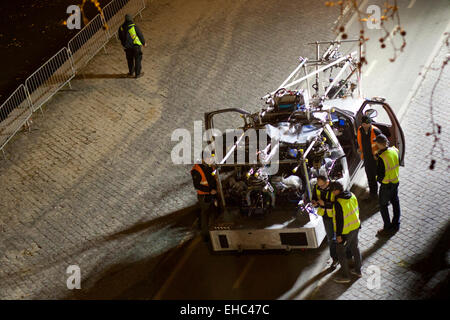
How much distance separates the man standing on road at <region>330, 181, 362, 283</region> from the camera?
38.5ft

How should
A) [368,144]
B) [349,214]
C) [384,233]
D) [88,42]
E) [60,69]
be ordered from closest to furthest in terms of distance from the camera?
[349,214] → [384,233] → [368,144] → [60,69] → [88,42]

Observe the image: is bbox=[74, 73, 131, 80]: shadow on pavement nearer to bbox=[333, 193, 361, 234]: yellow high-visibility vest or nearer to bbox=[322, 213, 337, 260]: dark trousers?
bbox=[322, 213, 337, 260]: dark trousers

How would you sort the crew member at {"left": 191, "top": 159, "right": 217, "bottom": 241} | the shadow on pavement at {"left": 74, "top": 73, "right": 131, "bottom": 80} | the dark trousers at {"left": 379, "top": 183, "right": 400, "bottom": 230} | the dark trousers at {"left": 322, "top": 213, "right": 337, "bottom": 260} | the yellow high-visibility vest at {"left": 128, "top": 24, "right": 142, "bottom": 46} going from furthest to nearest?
the shadow on pavement at {"left": 74, "top": 73, "right": 131, "bottom": 80} → the yellow high-visibility vest at {"left": 128, "top": 24, "right": 142, "bottom": 46} → the crew member at {"left": 191, "top": 159, "right": 217, "bottom": 241} → the dark trousers at {"left": 379, "top": 183, "right": 400, "bottom": 230} → the dark trousers at {"left": 322, "top": 213, "right": 337, "bottom": 260}

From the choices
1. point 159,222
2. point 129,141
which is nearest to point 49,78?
point 129,141

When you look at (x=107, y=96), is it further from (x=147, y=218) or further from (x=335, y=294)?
(x=335, y=294)

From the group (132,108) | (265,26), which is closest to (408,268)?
(132,108)

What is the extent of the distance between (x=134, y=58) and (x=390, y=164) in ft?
32.0

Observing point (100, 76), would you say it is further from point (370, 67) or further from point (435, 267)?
point (435, 267)

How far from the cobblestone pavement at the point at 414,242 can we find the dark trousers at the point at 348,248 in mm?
260

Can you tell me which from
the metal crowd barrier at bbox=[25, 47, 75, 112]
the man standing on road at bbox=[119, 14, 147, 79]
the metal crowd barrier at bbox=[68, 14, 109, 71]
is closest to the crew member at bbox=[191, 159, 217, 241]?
the man standing on road at bbox=[119, 14, 147, 79]

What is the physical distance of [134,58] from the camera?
66.4 feet

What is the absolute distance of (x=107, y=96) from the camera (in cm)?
1978

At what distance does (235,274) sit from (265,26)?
1068 centimetres

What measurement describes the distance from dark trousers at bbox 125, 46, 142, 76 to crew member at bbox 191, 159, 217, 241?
7.19m
